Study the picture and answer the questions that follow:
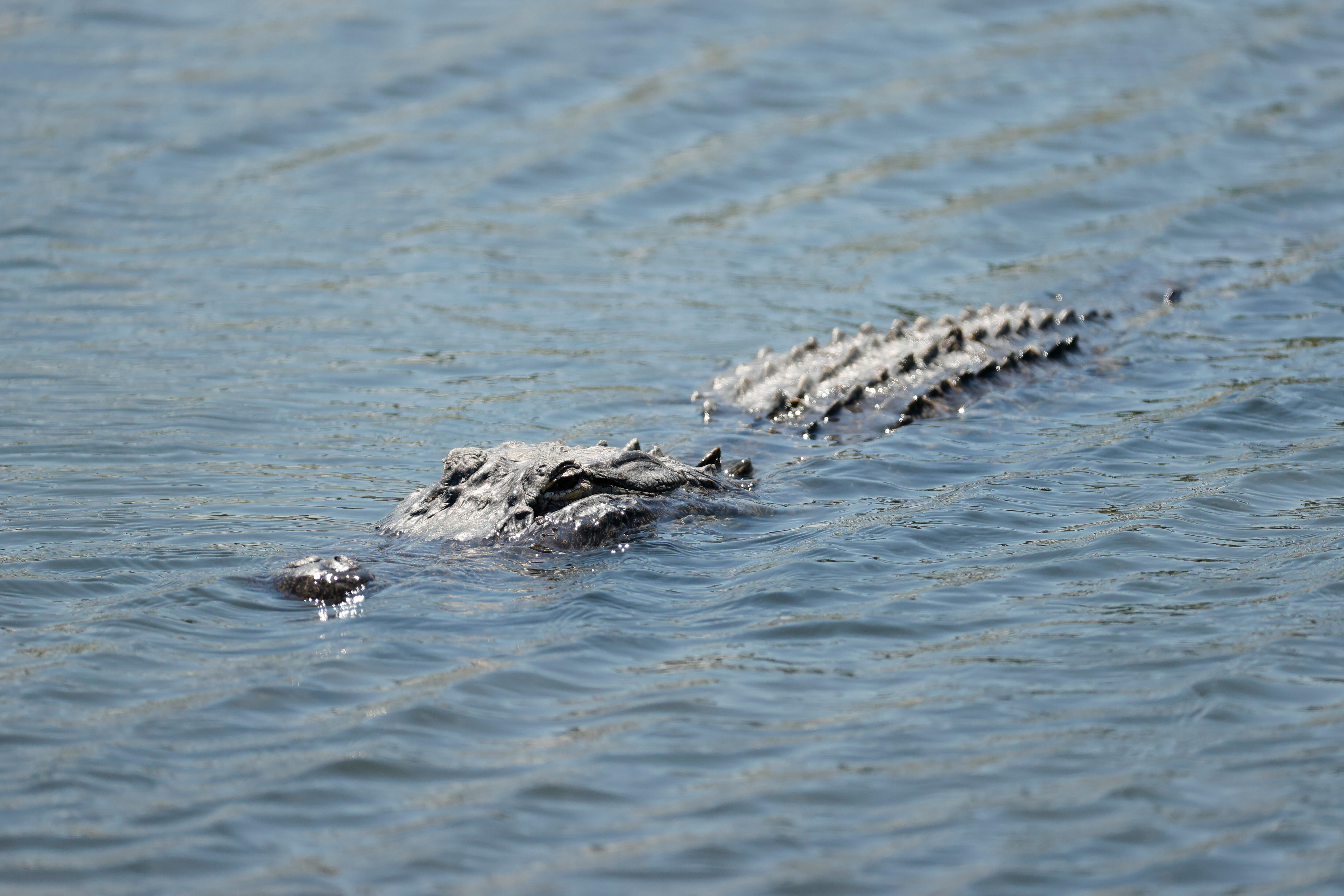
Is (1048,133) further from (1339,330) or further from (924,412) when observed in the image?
(924,412)

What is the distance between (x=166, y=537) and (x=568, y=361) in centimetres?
349

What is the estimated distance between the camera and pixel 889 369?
7898 millimetres

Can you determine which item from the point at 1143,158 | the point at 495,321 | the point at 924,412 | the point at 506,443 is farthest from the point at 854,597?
the point at 1143,158

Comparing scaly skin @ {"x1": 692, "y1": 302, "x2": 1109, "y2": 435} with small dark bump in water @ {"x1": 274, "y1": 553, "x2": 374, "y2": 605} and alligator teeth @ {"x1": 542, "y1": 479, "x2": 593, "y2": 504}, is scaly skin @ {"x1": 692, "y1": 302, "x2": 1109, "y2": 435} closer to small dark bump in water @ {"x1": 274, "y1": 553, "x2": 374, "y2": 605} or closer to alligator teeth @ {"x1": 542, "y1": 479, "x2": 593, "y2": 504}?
alligator teeth @ {"x1": 542, "y1": 479, "x2": 593, "y2": 504}

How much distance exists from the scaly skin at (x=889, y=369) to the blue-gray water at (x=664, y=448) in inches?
9.6

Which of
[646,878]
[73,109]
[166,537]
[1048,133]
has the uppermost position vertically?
[73,109]

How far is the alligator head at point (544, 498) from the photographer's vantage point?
565cm

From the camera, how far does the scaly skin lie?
Result: 7.61 meters

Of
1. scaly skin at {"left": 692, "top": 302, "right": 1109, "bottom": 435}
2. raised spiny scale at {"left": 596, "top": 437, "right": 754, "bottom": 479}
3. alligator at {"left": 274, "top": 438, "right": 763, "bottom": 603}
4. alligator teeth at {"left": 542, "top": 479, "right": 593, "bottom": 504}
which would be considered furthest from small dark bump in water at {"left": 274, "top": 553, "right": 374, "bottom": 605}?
scaly skin at {"left": 692, "top": 302, "right": 1109, "bottom": 435}

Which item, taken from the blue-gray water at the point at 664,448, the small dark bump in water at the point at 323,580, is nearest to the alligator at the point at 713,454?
the small dark bump in water at the point at 323,580

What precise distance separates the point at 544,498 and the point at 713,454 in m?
1.00

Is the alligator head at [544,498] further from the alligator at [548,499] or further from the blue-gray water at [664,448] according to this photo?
the blue-gray water at [664,448]

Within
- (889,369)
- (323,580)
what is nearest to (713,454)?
(889,369)

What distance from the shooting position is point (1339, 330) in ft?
29.5
